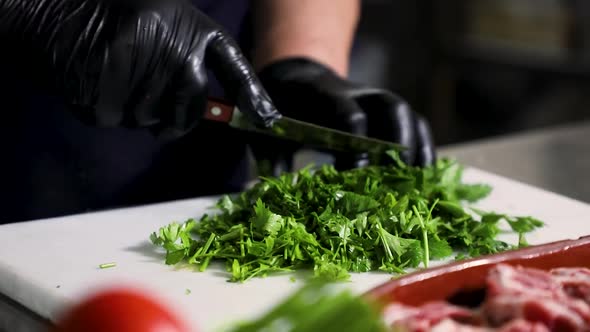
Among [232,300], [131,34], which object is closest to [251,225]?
[232,300]

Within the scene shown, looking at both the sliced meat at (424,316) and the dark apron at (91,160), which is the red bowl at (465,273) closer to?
the sliced meat at (424,316)

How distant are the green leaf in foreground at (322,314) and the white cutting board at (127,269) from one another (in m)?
0.39

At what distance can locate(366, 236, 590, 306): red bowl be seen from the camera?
0.96m

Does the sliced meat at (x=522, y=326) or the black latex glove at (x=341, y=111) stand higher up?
the black latex glove at (x=341, y=111)

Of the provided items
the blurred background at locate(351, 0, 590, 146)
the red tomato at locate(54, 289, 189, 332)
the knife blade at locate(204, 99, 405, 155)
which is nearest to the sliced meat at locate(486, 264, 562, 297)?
the red tomato at locate(54, 289, 189, 332)

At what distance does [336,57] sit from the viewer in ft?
7.47

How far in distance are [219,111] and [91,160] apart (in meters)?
0.55

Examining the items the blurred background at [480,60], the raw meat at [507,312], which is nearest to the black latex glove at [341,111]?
the raw meat at [507,312]

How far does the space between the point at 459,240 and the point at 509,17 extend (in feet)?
12.1

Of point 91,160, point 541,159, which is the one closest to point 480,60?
point 541,159

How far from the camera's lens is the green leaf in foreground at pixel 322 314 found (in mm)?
672

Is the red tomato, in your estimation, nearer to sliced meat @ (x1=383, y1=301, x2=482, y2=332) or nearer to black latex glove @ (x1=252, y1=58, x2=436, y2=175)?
sliced meat @ (x1=383, y1=301, x2=482, y2=332)

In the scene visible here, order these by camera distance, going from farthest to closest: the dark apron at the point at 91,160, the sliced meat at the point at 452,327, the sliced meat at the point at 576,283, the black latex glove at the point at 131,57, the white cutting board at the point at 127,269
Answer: the dark apron at the point at 91,160
the black latex glove at the point at 131,57
the white cutting board at the point at 127,269
the sliced meat at the point at 576,283
the sliced meat at the point at 452,327

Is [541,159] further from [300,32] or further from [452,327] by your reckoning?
Answer: [452,327]
